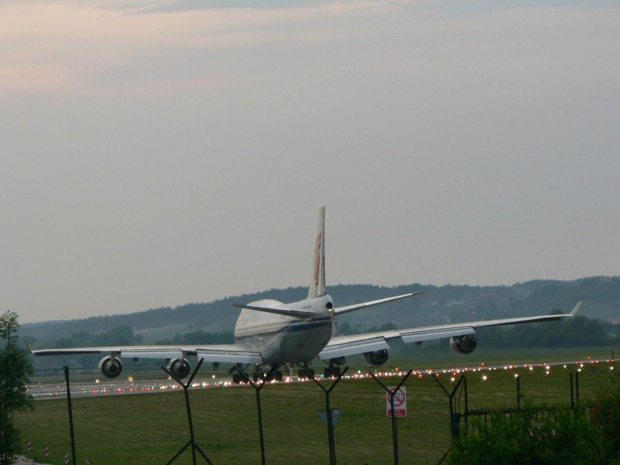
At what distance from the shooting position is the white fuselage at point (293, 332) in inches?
1921

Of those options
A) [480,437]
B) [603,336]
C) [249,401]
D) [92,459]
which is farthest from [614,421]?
[603,336]

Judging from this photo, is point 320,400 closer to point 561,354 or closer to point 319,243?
point 319,243

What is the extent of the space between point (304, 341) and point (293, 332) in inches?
26.7

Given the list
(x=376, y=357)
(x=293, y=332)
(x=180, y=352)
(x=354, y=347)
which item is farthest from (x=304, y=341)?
(x=180, y=352)

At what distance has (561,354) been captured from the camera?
8138 cm

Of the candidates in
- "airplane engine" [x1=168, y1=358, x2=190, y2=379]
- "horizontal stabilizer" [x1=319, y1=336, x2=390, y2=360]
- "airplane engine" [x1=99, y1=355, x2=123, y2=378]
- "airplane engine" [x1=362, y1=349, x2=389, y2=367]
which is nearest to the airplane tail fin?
"horizontal stabilizer" [x1=319, y1=336, x2=390, y2=360]

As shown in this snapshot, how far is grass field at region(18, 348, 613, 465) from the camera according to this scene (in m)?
29.1

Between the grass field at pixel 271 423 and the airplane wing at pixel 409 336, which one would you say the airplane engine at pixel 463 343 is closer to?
the airplane wing at pixel 409 336

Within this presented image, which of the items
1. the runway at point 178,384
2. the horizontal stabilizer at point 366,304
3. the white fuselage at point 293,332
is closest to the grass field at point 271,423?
the white fuselage at point 293,332

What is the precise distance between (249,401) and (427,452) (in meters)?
14.3

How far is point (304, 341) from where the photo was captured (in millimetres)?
50562

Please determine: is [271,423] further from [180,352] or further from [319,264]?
[319,264]

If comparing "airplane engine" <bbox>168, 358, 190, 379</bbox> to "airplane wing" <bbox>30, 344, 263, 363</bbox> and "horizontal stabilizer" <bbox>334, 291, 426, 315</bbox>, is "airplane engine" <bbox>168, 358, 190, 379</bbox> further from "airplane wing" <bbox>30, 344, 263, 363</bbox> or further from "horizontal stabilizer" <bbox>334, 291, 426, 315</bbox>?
"horizontal stabilizer" <bbox>334, 291, 426, 315</bbox>

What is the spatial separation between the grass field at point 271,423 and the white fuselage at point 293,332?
2.01 metres
